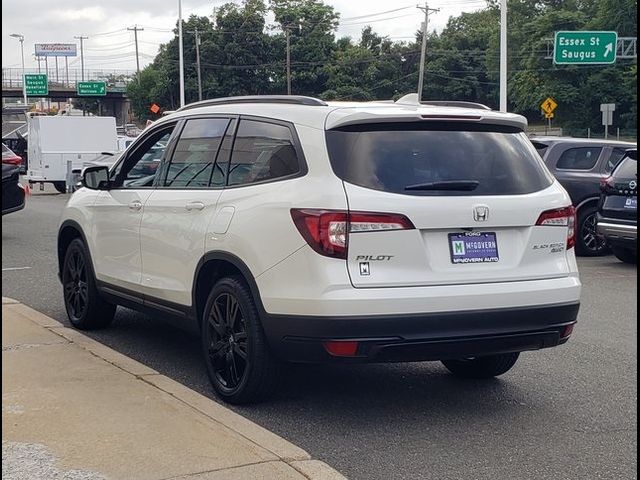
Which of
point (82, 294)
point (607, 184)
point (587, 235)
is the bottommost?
point (587, 235)

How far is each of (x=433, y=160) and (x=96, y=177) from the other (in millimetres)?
3129

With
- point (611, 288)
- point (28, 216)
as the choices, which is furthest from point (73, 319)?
point (28, 216)

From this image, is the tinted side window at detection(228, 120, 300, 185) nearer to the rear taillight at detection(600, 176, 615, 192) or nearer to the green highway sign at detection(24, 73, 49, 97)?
the rear taillight at detection(600, 176, 615, 192)

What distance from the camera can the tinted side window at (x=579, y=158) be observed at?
13.8 m

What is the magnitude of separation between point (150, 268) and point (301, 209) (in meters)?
1.83

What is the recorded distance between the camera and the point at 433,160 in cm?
509

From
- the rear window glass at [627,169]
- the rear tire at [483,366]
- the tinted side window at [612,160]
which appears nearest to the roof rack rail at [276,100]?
the rear tire at [483,366]

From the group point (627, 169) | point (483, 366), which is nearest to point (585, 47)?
point (627, 169)

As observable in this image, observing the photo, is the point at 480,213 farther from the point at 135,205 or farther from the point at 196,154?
the point at 135,205

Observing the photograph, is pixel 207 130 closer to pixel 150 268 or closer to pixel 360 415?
pixel 150 268

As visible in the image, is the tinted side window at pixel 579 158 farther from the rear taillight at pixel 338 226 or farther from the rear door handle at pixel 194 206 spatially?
the rear taillight at pixel 338 226

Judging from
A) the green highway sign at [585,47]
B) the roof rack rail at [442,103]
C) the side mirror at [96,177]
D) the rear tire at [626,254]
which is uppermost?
the green highway sign at [585,47]

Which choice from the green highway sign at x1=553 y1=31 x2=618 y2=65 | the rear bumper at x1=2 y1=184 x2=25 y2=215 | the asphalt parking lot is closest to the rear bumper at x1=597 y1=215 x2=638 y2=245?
the asphalt parking lot

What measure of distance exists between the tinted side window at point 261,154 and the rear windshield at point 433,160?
1.04ft
